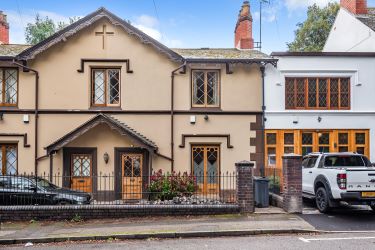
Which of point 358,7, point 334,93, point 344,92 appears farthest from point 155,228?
point 358,7

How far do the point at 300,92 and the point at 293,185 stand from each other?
21.2 ft

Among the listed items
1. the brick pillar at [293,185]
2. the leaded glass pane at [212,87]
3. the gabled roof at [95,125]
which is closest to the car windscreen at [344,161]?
the brick pillar at [293,185]

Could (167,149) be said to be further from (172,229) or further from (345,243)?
(345,243)

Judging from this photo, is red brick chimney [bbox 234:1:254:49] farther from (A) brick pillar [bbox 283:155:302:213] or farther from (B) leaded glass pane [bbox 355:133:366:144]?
(A) brick pillar [bbox 283:155:302:213]

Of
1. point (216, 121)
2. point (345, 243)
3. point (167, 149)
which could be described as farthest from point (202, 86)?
point (345, 243)

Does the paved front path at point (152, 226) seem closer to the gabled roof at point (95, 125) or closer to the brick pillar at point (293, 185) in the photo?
the brick pillar at point (293, 185)

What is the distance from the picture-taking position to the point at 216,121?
16906 mm

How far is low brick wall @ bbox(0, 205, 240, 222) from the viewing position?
37.9ft

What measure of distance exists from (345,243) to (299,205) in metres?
3.48

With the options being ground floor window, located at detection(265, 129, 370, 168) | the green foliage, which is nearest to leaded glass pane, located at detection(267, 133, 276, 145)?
ground floor window, located at detection(265, 129, 370, 168)

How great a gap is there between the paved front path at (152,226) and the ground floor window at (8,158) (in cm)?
583

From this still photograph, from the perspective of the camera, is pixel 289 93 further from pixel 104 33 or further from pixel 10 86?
pixel 10 86

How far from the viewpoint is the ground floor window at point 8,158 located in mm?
16422

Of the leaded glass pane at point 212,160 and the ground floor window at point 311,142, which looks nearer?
the leaded glass pane at point 212,160
